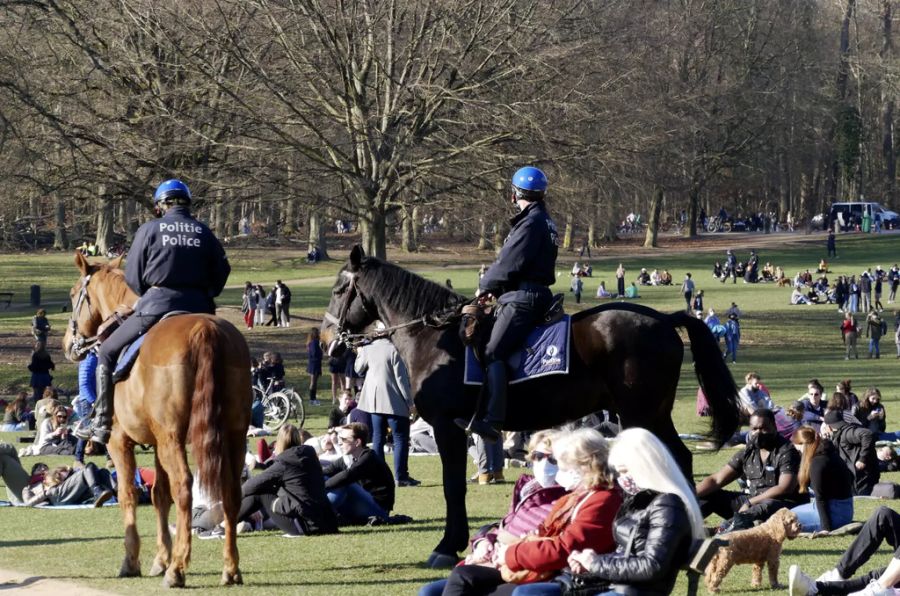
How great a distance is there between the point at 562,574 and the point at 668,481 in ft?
2.75

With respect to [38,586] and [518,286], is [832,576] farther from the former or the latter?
[38,586]

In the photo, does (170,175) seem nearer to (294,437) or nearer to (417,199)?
(417,199)

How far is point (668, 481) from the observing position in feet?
20.6

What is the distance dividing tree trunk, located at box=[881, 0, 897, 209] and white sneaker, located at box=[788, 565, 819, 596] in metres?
77.9

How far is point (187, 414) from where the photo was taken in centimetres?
914

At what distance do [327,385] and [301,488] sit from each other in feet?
66.2

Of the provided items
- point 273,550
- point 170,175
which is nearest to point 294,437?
point 273,550

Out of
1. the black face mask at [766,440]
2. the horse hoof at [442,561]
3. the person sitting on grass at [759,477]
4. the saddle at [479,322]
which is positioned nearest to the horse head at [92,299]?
the saddle at [479,322]

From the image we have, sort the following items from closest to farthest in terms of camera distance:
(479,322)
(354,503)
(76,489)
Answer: (479,322) < (354,503) < (76,489)

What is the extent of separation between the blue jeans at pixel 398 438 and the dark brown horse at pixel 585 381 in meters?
5.21

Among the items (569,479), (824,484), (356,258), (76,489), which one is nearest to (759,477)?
(824,484)

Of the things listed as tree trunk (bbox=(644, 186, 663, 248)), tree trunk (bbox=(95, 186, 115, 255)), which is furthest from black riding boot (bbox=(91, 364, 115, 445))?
tree trunk (bbox=(644, 186, 663, 248))

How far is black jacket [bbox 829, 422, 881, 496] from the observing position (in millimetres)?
14266

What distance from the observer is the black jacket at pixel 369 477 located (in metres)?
12.3
